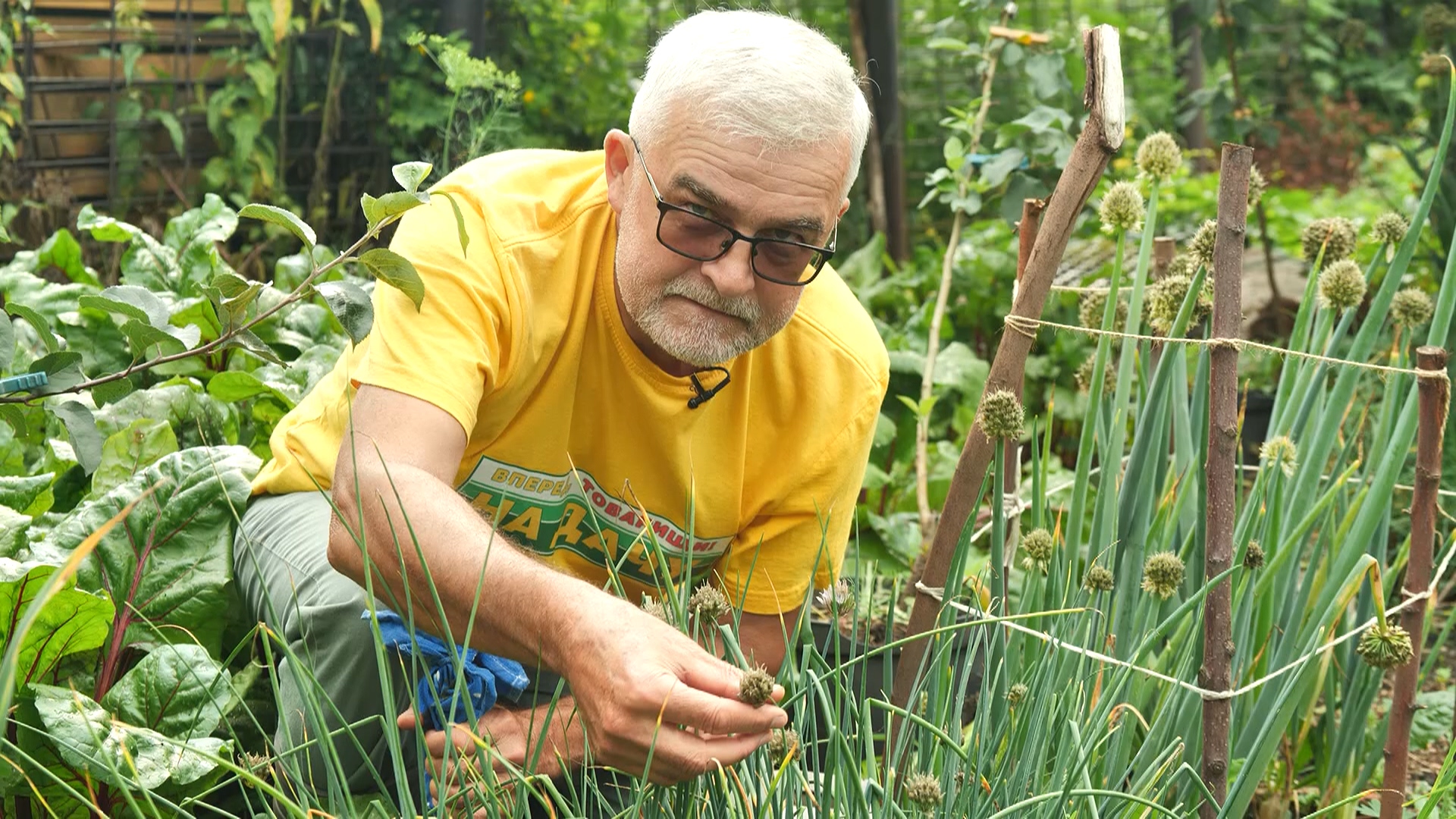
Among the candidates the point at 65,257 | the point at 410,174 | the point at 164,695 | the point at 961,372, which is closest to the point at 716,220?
the point at 410,174

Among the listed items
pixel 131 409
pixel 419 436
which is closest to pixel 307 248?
pixel 419 436

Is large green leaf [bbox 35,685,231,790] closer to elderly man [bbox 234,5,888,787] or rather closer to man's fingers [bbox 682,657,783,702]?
elderly man [bbox 234,5,888,787]

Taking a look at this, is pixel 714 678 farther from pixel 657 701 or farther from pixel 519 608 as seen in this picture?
pixel 519 608

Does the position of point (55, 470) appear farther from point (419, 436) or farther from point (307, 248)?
point (307, 248)

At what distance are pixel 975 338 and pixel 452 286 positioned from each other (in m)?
2.76

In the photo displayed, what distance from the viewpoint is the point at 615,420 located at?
6.66ft

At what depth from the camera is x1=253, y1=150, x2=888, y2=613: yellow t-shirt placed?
1914 millimetres

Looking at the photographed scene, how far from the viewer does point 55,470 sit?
7.47 ft

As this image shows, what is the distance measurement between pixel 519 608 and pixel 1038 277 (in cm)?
65

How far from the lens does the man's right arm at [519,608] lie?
1095 mm

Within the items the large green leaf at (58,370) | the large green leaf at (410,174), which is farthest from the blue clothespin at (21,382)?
the large green leaf at (410,174)

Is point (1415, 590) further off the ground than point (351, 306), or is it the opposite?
point (351, 306)

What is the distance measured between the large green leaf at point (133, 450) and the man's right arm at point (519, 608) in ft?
2.17

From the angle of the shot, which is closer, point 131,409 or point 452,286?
point 452,286
